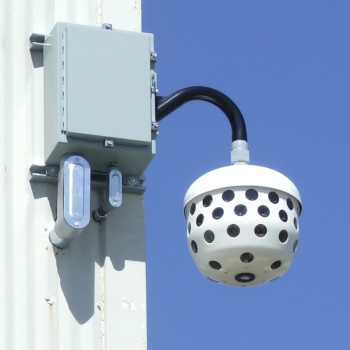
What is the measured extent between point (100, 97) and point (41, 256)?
62 centimetres

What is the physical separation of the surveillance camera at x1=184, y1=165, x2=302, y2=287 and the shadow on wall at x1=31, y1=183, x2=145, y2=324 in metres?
0.36

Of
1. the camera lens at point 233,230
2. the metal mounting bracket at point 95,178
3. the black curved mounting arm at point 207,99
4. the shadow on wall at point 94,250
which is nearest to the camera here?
the camera lens at point 233,230

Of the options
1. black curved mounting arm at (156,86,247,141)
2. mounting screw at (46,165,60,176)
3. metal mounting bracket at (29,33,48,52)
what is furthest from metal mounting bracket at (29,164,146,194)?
metal mounting bracket at (29,33,48,52)

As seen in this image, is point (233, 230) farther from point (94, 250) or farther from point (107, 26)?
point (107, 26)

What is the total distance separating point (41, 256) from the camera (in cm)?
520

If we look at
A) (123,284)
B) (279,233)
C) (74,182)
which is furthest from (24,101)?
(279,233)

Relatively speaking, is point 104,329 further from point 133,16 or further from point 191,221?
point 133,16

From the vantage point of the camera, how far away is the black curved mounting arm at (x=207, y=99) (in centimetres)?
545

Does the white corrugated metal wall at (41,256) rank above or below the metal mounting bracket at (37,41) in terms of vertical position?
below

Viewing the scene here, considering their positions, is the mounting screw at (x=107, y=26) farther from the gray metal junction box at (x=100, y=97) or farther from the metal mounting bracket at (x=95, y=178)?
the metal mounting bracket at (x=95, y=178)

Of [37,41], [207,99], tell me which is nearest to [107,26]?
[37,41]

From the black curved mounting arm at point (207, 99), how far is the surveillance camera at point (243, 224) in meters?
0.41

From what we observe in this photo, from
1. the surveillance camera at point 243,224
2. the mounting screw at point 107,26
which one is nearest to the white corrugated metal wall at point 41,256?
the mounting screw at point 107,26

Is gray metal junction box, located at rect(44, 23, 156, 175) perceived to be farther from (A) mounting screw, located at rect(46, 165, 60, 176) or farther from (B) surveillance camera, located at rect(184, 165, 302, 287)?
(B) surveillance camera, located at rect(184, 165, 302, 287)
